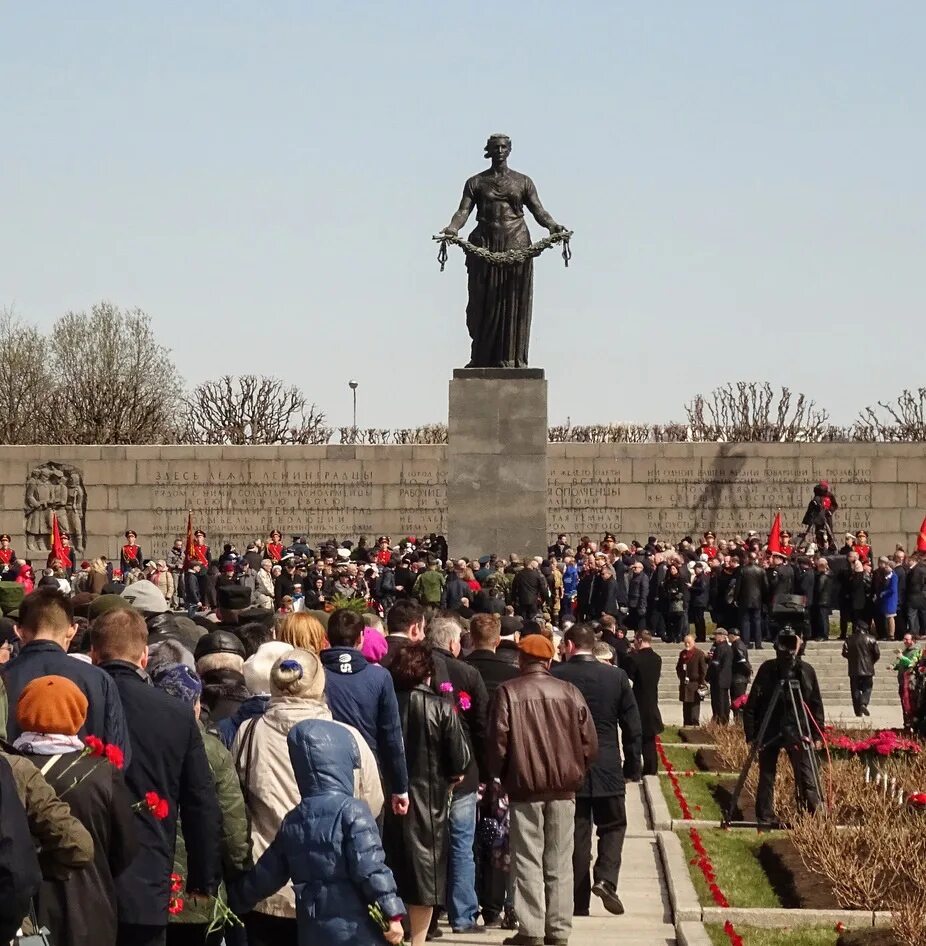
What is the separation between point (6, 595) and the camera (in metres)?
13.3

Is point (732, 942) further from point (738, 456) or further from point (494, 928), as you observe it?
point (738, 456)

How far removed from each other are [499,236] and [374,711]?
21347 mm

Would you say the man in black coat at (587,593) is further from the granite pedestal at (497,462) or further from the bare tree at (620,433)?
the bare tree at (620,433)

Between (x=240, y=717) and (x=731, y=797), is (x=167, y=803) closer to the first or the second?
(x=240, y=717)

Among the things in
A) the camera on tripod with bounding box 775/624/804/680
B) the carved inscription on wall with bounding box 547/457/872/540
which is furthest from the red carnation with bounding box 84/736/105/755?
the carved inscription on wall with bounding box 547/457/872/540

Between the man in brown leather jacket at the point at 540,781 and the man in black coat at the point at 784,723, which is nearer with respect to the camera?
the man in brown leather jacket at the point at 540,781

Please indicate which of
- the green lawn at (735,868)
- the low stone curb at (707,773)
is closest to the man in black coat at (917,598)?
the low stone curb at (707,773)

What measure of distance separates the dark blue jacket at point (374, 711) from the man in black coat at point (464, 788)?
145 centimetres

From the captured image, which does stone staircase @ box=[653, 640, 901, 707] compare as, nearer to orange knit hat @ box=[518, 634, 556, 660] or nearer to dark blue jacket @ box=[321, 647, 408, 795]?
orange knit hat @ box=[518, 634, 556, 660]

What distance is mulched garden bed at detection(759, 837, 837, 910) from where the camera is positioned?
1191cm

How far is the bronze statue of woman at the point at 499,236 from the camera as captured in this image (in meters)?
30.4

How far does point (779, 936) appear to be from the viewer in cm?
1086

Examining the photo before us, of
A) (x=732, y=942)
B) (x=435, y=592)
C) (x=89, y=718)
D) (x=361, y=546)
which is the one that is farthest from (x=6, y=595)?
(x=361, y=546)

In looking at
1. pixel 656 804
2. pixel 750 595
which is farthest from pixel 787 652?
pixel 750 595
